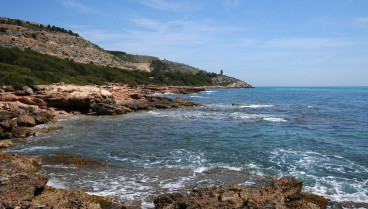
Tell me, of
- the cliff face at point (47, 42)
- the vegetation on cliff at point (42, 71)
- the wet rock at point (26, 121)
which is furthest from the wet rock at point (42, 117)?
the cliff face at point (47, 42)

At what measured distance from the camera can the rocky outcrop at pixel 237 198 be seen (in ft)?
18.5

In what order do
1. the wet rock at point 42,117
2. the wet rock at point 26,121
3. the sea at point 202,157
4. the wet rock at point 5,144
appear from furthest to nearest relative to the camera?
the wet rock at point 42,117 → the wet rock at point 26,121 → the wet rock at point 5,144 → the sea at point 202,157

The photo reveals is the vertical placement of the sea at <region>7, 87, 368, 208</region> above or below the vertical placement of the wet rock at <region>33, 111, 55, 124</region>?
below

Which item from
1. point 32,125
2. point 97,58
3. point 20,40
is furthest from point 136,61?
point 32,125

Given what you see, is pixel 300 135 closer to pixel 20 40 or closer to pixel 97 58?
pixel 20 40

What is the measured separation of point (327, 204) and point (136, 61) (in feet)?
466

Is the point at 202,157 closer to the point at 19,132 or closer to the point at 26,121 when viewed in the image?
the point at 19,132

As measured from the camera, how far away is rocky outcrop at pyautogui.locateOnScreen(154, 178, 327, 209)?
18.5 feet

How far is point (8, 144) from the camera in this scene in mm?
13438

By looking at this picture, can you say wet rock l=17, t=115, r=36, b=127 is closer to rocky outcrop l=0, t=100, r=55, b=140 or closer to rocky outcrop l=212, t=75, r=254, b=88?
rocky outcrop l=0, t=100, r=55, b=140

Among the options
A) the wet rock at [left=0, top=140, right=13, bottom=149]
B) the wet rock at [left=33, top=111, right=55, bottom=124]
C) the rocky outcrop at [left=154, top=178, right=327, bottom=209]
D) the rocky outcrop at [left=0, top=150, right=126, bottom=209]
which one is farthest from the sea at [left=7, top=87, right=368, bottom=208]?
the wet rock at [left=33, top=111, right=55, bottom=124]

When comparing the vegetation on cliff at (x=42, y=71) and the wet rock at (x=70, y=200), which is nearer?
the wet rock at (x=70, y=200)

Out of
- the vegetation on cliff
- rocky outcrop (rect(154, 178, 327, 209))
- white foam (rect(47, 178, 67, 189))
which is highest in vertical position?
the vegetation on cliff

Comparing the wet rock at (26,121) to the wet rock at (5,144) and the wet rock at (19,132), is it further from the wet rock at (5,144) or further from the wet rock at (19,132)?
the wet rock at (5,144)
